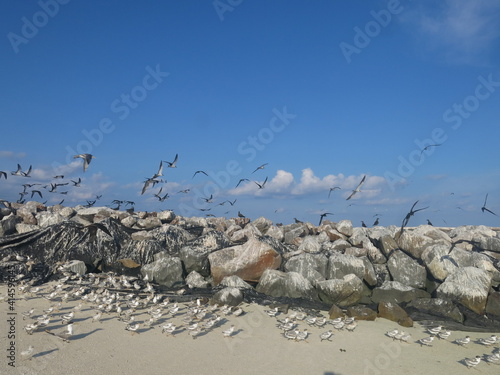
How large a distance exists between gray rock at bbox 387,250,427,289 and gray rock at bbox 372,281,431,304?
3.79 ft

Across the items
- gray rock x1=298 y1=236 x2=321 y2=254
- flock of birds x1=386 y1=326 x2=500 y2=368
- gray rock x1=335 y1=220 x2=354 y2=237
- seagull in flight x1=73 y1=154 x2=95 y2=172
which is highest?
seagull in flight x1=73 y1=154 x2=95 y2=172

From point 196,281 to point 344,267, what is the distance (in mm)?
5056

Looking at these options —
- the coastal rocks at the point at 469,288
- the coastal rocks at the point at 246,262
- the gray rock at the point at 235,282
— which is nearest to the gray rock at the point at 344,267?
the coastal rocks at the point at 246,262

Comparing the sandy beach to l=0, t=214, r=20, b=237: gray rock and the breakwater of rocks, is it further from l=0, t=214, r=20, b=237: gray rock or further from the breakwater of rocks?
l=0, t=214, r=20, b=237: gray rock

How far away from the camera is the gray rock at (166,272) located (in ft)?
41.8

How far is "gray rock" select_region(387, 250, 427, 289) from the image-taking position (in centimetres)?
1260

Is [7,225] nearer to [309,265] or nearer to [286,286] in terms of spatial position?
[286,286]

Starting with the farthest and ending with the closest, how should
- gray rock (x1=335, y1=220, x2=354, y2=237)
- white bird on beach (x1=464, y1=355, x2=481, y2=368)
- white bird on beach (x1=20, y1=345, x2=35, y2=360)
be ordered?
gray rock (x1=335, y1=220, x2=354, y2=237) < white bird on beach (x1=464, y1=355, x2=481, y2=368) < white bird on beach (x1=20, y1=345, x2=35, y2=360)

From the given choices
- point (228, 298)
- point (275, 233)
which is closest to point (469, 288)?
point (228, 298)

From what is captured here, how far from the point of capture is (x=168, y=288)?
12211 millimetres

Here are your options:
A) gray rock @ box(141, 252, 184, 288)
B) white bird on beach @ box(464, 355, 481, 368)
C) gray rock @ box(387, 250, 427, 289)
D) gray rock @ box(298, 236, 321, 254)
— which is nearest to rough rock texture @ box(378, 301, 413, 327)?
white bird on beach @ box(464, 355, 481, 368)

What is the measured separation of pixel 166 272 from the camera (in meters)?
12.8

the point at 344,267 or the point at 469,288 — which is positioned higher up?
the point at 344,267

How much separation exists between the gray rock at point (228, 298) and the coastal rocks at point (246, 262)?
197 centimetres
